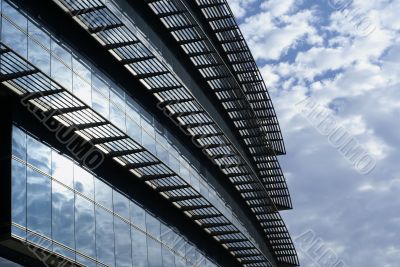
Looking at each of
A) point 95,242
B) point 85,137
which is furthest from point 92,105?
point 95,242

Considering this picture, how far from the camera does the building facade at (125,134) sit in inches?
980

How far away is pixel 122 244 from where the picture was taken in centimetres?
3169

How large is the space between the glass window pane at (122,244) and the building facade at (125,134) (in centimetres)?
5

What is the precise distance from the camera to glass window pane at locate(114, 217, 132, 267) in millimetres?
31109

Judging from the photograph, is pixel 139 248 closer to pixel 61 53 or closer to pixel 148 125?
pixel 148 125

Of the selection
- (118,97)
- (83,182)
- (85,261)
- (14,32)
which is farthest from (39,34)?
(85,261)

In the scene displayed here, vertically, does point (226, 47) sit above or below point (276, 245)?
above

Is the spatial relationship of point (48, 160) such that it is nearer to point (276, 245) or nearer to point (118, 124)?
point (118, 124)

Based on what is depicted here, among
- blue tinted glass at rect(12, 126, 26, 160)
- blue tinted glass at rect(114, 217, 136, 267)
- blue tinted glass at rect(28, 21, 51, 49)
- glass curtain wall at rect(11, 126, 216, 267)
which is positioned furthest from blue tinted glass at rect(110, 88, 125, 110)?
blue tinted glass at rect(12, 126, 26, 160)

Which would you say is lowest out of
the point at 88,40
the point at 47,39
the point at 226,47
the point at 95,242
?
the point at 95,242

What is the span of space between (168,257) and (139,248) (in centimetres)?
403

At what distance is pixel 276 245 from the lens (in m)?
59.6

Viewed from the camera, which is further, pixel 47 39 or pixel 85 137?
pixel 85 137

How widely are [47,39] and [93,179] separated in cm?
682
